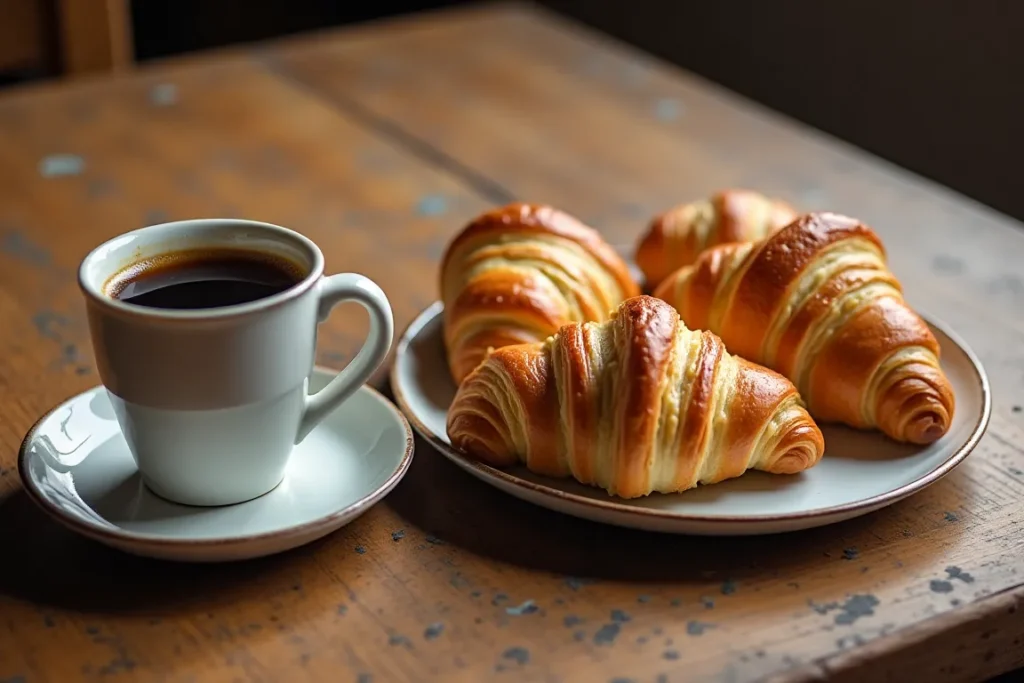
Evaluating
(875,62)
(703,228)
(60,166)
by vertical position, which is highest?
(703,228)

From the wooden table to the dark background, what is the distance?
84cm

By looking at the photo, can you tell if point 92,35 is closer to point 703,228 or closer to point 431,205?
point 431,205

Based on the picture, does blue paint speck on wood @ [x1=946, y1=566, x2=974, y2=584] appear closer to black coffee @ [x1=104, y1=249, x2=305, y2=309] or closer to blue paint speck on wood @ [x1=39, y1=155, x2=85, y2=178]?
black coffee @ [x1=104, y1=249, x2=305, y2=309]

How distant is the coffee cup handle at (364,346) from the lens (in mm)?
784

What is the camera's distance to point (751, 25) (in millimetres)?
2809

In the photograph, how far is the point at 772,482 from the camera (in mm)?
828

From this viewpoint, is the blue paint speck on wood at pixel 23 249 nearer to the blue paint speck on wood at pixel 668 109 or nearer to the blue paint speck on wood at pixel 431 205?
the blue paint speck on wood at pixel 431 205

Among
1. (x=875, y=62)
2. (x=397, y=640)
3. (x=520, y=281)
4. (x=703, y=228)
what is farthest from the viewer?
(x=875, y=62)

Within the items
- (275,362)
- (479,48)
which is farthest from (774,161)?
(275,362)

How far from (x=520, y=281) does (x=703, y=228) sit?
23cm

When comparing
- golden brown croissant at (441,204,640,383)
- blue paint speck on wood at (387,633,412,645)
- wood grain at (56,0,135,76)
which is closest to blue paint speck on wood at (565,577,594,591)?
blue paint speck on wood at (387,633,412,645)

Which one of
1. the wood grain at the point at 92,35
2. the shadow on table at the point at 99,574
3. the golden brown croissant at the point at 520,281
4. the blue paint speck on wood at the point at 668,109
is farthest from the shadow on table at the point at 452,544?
the wood grain at the point at 92,35

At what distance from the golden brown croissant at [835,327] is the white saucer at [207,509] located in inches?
10.8

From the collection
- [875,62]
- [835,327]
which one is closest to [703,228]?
[835,327]
